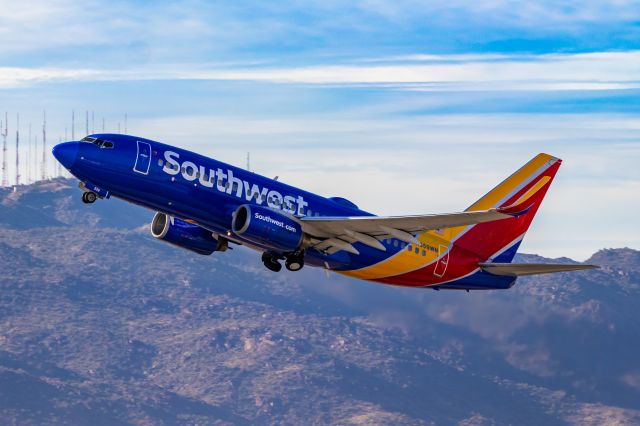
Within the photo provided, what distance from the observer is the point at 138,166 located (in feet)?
260

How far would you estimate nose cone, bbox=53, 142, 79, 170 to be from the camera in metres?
78.6

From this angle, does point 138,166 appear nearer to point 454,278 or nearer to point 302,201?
point 302,201

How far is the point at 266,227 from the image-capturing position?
79812mm

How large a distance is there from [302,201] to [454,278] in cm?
1468

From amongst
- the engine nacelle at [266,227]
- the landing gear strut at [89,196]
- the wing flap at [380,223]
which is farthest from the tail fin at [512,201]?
the landing gear strut at [89,196]

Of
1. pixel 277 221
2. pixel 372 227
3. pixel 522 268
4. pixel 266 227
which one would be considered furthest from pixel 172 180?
pixel 522 268

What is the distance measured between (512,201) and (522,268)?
8043mm

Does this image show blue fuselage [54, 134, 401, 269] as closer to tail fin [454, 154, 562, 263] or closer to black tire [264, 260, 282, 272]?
black tire [264, 260, 282, 272]

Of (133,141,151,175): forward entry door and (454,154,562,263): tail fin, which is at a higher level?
(133,141,151,175): forward entry door

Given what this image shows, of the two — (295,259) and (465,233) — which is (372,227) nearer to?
(295,259)

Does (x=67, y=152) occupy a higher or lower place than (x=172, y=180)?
higher

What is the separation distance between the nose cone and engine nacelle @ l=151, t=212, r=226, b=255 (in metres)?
11.9

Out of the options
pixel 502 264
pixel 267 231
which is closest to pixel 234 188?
pixel 267 231

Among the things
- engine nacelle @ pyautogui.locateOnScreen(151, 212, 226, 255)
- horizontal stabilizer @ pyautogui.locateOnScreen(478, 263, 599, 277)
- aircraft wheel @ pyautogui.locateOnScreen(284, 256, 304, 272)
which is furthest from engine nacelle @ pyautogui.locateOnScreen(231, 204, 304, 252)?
horizontal stabilizer @ pyautogui.locateOnScreen(478, 263, 599, 277)
